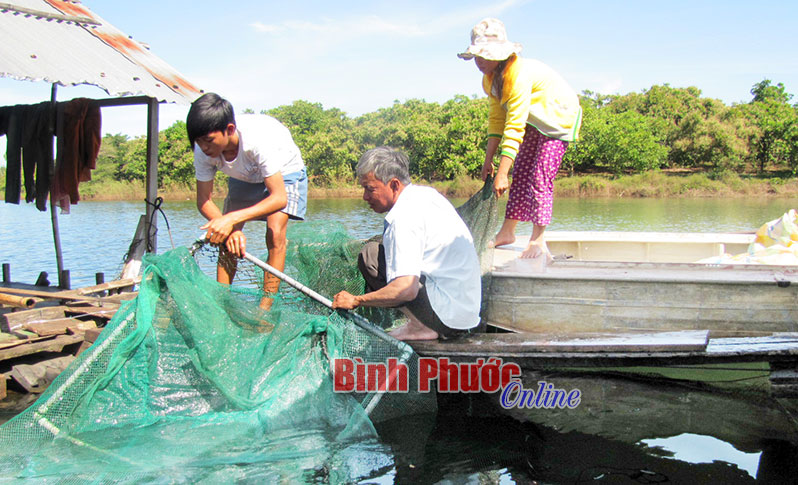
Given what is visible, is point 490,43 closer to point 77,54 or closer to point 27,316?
point 77,54

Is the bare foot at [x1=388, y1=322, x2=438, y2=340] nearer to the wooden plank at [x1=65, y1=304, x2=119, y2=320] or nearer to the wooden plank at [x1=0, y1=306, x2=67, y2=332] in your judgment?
the wooden plank at [x1=65, y1=304, x2=119, y2=320]

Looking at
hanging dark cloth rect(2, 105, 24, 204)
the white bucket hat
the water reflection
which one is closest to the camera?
the white bucket hat

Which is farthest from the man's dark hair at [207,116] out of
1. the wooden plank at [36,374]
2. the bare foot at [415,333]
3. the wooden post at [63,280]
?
the wooden post at [63,280]

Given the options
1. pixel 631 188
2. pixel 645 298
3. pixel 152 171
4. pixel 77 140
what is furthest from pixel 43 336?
pixel 631 188

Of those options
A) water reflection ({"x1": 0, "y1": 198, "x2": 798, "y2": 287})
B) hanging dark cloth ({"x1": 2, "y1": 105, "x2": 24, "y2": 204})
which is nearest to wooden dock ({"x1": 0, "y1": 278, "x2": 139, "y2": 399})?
hanging dark cloth ({"x1": 2, "y1": 105, "x2": 24, "y2": 204})

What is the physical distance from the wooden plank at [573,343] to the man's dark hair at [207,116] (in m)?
1.76

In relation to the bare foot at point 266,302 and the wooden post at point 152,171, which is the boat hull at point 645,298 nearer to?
the bare foot at point 266,302

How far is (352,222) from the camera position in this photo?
1817 centimetres

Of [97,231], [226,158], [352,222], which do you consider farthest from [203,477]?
[97,231]

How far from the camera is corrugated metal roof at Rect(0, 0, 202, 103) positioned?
4.97 m

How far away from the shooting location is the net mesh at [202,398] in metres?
2.84

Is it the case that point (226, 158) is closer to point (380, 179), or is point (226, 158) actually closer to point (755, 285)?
point (380, 179)

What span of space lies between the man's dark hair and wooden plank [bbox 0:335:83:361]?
96.9 inches

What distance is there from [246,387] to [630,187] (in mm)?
31508
